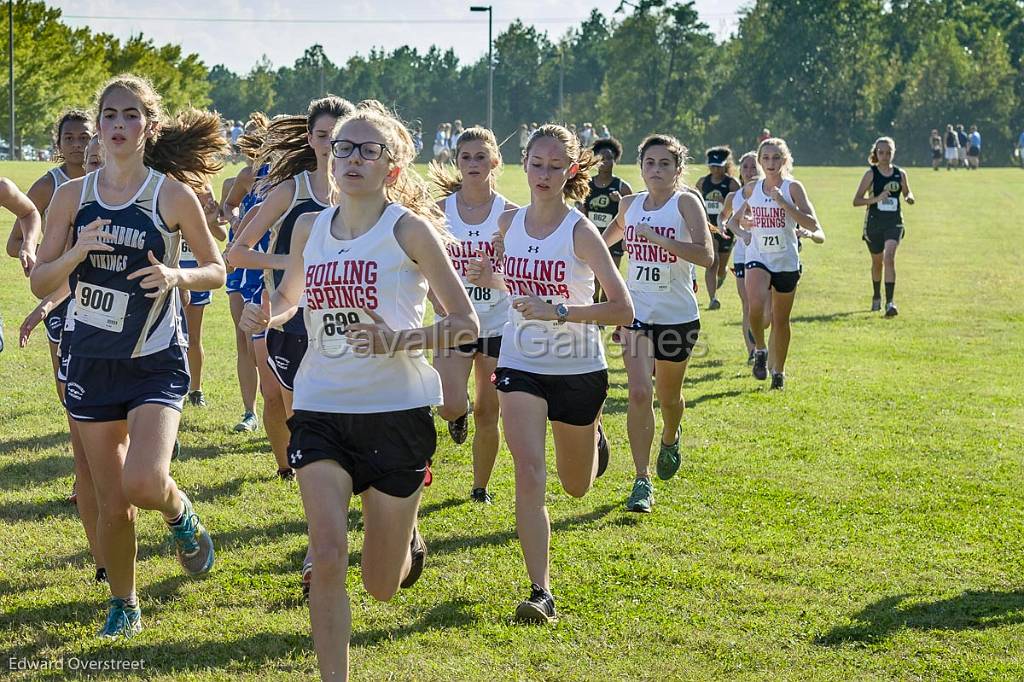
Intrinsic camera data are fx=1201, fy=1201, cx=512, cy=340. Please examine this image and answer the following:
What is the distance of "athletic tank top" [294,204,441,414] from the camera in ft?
14.8

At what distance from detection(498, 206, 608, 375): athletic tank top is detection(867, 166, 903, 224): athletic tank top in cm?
1227

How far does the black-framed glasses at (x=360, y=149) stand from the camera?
15.2 ft

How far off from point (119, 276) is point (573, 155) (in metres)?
2.32

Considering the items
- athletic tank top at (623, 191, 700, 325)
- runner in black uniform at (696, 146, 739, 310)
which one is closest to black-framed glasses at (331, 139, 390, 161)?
athletic tank top at (623, 191, 700, 325)

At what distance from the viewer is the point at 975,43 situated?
339 ft

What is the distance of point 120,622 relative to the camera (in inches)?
208

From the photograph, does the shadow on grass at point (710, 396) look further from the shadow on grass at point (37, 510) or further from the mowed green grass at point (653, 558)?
the shadow on grass at point (37, 510)

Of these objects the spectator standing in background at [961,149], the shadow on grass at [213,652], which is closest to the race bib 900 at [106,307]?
the shadow on grass at [213,652]

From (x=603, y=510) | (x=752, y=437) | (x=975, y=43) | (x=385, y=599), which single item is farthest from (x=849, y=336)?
(x=975, y=43)

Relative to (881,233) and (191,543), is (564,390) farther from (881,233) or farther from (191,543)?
(881,233)

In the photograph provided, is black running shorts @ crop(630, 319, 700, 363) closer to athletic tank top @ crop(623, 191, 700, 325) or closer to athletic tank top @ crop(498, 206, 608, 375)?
athletic tank top @ crop(623, 191, 700, 325)

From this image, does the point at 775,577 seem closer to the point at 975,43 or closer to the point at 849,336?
Answer: the point at 849,336

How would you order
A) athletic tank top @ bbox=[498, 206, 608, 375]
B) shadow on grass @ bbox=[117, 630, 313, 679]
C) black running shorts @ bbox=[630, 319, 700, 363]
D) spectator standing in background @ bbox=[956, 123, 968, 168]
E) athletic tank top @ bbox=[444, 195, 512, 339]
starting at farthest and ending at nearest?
spectator standing in background @ bbox=[956, 123, 968, 168]
black running shorts @ bbox=[630, 319, 700, 363]
athletic tank top @ bbox=[444, 195, 512, 339]
athletic tank top @ bbox=[498, 206, 608, 375]
shadow on grass @ bbox=[117, 630, 313, 679]

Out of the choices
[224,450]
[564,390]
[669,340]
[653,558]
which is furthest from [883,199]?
[564,390]
